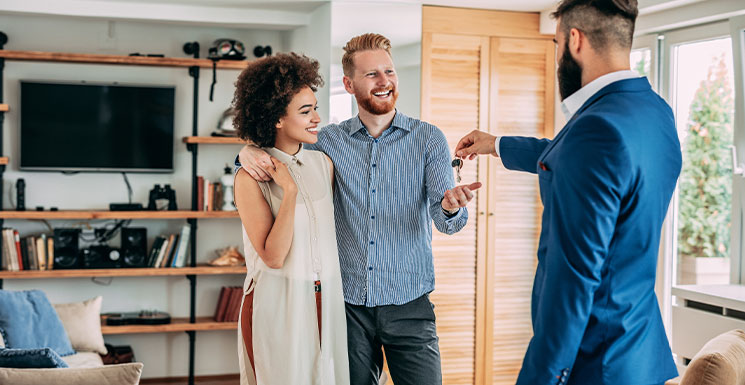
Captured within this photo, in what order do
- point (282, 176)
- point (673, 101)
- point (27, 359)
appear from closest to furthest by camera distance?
1. point (282, 176)
2. point (27, 359)
3. point (673, 101)

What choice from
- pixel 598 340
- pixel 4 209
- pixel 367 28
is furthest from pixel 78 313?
pixel 598 340

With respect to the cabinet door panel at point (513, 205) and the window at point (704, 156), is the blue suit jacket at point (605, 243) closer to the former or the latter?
the window at point (704, 156)

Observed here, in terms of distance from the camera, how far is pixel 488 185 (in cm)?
465

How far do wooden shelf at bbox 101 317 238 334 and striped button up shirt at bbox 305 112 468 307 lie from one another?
2.85 m

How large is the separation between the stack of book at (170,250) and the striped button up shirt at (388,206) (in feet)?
9.17

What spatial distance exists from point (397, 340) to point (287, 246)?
1.45 feet

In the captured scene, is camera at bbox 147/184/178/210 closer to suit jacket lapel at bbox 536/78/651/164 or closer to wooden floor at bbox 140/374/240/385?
wooden floor at bbox 140/374/240/385

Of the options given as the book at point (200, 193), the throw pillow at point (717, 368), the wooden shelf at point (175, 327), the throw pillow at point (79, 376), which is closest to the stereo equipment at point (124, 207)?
the book at point (200, 193)

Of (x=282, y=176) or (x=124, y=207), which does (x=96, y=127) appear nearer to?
(x=124, y=207)

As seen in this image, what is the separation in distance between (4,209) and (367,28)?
8.51 feet

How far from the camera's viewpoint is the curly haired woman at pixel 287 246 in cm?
213

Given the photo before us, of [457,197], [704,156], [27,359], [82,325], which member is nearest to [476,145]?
[457,197]

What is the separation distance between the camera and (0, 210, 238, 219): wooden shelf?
4602mm

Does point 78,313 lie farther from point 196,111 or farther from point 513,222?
point 513,222
